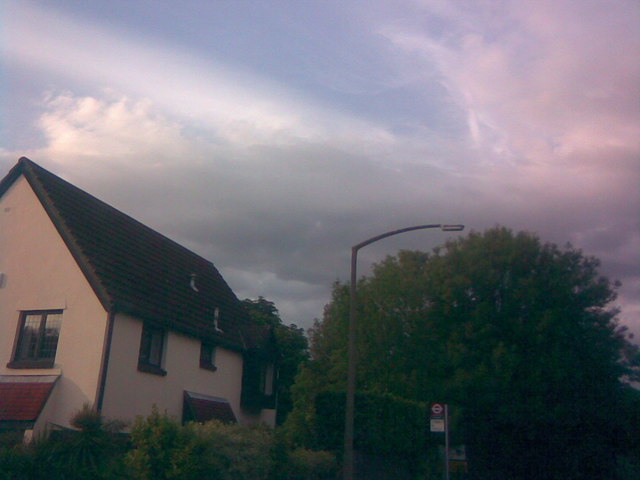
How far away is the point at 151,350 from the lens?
78.2ft

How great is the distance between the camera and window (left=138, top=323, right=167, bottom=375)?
23.0 m

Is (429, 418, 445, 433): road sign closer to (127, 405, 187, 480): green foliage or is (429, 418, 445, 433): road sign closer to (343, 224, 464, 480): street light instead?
(343, 224, 464, 480): street light

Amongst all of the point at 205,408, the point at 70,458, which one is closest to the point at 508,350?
the point at 205,408

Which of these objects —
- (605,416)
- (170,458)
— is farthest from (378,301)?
(170,458)

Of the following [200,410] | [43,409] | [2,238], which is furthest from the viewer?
[200,410]

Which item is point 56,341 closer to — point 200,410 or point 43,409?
point 43,409

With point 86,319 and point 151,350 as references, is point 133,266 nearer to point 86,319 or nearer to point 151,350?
point 151,350

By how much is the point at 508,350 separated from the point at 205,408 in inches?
600

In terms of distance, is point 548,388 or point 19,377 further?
point 548,388

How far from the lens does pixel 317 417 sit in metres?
22.4

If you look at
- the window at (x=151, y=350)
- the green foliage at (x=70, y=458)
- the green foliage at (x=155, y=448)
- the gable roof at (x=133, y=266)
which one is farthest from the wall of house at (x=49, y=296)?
the green foliage at (x=155, y=448)

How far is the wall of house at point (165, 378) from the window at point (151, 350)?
0.63 feet

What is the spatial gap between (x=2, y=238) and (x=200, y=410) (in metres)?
9.59

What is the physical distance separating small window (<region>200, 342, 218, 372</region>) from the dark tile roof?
1.23 meters
